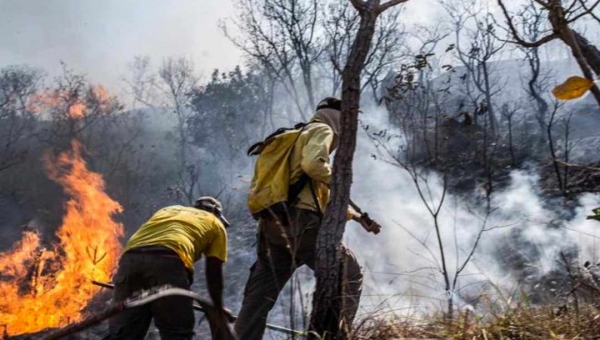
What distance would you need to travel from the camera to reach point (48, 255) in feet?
49.7

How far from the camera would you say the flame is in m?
9.97

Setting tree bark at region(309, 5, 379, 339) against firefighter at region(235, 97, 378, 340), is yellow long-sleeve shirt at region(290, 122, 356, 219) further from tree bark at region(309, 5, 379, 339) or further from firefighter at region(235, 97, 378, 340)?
tree bark at region(309, 5, 379, 339)

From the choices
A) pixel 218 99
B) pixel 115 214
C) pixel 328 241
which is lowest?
pixel 328 241

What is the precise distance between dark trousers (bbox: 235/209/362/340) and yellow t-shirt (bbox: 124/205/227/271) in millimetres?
411

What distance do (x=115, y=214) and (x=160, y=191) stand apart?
3.63 m

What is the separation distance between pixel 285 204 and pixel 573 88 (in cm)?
222

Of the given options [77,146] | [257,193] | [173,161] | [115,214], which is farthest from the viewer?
[173,161]

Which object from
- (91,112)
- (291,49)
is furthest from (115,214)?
(291,49)

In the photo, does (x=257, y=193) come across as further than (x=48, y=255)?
No

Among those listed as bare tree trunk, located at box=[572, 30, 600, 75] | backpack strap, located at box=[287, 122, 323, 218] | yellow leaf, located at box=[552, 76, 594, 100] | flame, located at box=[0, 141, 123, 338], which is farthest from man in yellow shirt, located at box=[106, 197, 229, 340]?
flame, located at box=[0, 141, 123, 338]

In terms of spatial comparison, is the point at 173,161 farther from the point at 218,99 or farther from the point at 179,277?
the point at 179,277

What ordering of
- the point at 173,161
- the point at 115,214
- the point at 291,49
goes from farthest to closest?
the point at 173,161 → the point at 115,214 → the point at 291,49

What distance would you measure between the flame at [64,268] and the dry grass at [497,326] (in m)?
8.03

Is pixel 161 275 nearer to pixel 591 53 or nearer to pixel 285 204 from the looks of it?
pixel 285 204
